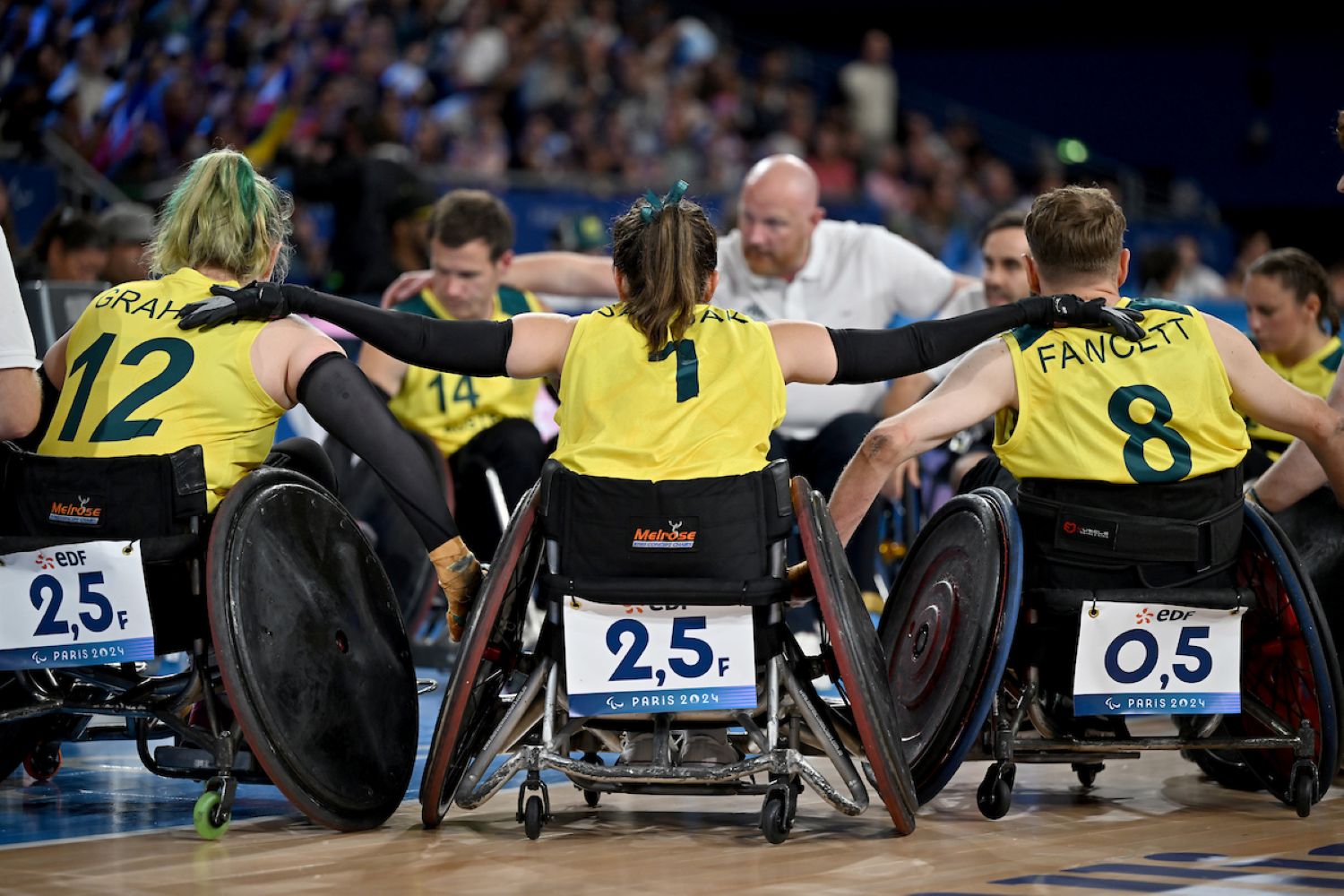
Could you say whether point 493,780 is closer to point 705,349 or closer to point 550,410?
point 705,349

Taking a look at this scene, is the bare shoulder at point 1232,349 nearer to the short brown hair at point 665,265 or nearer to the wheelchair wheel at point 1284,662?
the wheelchair wheel at point 1284,662

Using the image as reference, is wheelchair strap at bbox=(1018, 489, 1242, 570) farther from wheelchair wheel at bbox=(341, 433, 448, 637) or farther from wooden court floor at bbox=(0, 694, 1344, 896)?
wheelchair wheel at bbox=(341, 433, 448, 637)

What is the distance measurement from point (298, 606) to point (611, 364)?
3.03ft

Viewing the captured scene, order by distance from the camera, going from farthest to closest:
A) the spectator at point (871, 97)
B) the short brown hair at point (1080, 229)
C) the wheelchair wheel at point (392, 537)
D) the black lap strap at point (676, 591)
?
the spectator at point (871, 97), the wheelchair wheel at point (392, 537), the short brown hair at point (1080, 229), the black lap strap at point (676, 591)

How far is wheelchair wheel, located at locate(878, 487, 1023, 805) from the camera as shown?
435 centimetres

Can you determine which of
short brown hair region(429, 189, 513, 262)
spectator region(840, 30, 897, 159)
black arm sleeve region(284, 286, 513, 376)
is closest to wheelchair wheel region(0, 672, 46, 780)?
black arm sleeve region(284, 286, 513, 376)

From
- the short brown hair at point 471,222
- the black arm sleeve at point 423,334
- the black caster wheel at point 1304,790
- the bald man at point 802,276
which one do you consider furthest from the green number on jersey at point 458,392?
the black caster wheel at point 1304,790

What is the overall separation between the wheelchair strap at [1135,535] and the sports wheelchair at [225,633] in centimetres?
168

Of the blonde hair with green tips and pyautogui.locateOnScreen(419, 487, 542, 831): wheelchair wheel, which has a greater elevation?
the blonde hair with green tips

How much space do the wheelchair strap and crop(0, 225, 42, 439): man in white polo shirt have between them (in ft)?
8.31

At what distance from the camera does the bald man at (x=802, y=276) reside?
295 inches

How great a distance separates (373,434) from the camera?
14.6 feet

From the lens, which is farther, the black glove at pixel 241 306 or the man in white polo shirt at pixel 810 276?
the man in white polo shirt at pixel 810 276

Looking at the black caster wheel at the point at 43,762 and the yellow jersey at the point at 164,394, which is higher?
the yellow jersey at the point at 164,394
